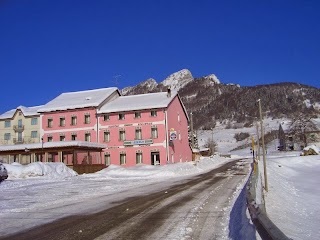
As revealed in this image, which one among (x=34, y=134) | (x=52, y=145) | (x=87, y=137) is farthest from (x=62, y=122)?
(x=52, y=145)

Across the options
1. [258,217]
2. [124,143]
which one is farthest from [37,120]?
[258,217]

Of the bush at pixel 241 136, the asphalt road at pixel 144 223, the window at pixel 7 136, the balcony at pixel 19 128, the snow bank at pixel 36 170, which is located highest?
the bush at pixel 241 136

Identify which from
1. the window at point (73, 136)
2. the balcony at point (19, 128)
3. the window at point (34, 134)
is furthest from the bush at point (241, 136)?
the window at point (73, 136)

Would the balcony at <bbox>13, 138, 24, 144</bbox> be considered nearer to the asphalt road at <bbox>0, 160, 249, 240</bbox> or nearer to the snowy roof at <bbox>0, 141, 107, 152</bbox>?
the snowy roof at <bbox>0, 141, 107, 152</bbox>

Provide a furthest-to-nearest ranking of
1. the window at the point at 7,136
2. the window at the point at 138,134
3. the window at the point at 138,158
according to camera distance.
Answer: the window at the point at 7,136 < the window at the point at 138,134 < the window at the point at 138,158

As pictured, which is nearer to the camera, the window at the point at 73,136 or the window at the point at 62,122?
the window at the point at 73,136

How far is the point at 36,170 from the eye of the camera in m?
30.1

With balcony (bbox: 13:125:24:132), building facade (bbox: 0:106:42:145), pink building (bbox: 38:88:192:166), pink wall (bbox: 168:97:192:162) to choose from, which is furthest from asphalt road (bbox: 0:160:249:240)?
balcony (bbox: 13:125:24:132)

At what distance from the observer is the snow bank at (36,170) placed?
29.2 meters

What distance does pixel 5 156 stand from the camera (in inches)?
1852

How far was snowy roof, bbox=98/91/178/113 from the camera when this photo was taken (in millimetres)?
48375

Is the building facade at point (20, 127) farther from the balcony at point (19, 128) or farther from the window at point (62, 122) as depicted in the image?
the window at point (62, 122)

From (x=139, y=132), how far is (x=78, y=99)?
12.9 m

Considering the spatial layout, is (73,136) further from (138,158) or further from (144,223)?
(144,223)
